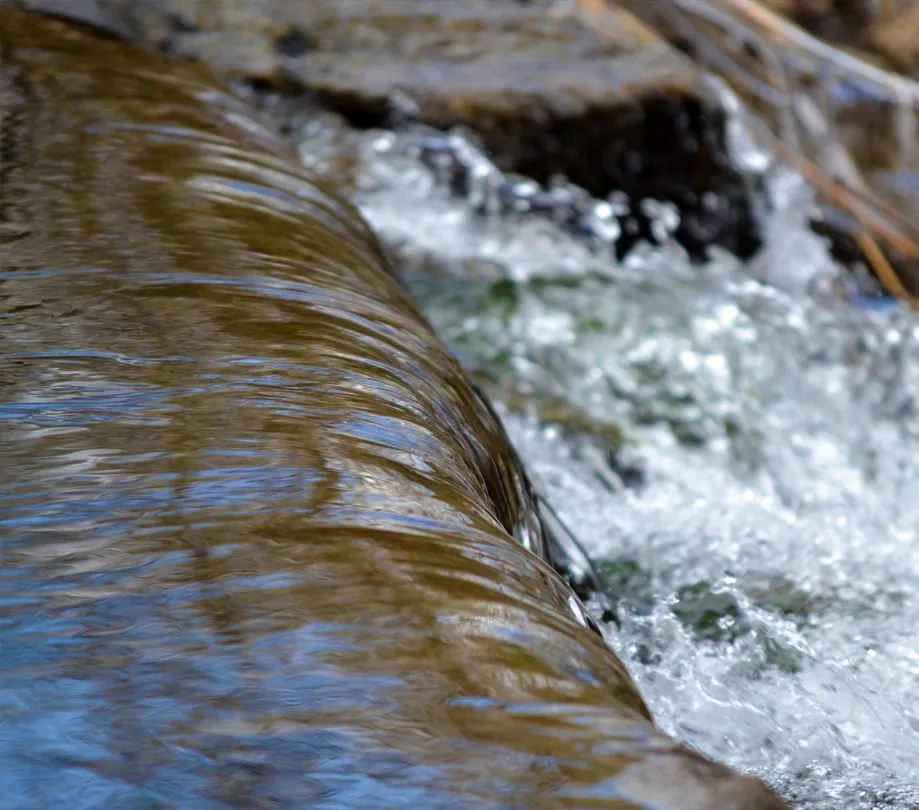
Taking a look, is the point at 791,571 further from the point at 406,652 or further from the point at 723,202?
the point at 723,202

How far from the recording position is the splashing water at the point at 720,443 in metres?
1.94

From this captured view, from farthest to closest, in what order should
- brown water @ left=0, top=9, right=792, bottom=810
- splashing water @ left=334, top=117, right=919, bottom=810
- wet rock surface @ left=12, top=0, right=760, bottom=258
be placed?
wet rock surface @ left=12, top=0, right=760, bottom=258 → splashing water @ left=334, top=117, right=919, bottom=810 → brown water @ left=0, top=9, right=792, bottom=810

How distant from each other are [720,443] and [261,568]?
7.84 feet

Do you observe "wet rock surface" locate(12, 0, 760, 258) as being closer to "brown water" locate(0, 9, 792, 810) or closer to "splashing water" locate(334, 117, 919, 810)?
"splashing water" locate(334, 117, 919, 810)

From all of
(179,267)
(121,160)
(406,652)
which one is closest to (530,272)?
(121,160)

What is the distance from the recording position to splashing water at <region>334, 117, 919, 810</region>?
76.3 inches

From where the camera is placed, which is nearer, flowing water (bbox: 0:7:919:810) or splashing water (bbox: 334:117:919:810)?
flowing water (bbox: 0:7:919:810)

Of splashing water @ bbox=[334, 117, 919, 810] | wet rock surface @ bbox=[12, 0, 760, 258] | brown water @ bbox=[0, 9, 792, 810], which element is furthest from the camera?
wet rock surface @ bbox=[12, 0, 760, 258]

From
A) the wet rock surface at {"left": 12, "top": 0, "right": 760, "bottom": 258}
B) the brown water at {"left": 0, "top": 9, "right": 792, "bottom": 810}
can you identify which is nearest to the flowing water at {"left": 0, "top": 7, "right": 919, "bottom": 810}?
the brown water at {"left": 0, "top": 9, "right": 792, "bottom": 810}

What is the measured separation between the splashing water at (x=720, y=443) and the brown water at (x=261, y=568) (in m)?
0.51

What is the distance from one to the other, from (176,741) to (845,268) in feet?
13.1

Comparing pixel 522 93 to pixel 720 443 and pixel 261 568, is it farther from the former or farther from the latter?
pixel 261 568

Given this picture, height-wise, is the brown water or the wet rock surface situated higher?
Answer: the brown water

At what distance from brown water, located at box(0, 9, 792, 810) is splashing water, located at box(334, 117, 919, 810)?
19.9 inches
